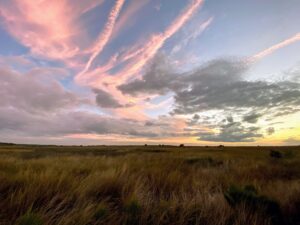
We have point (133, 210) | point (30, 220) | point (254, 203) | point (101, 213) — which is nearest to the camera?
point (30, 220)

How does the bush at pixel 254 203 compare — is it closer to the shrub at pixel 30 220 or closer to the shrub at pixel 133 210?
the shrub at pixel 133 210

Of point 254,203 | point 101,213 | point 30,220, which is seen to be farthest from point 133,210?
point 254,203

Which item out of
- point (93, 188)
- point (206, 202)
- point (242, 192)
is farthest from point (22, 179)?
point (242, 192)

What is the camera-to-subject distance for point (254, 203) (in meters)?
4.30

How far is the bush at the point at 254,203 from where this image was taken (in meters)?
4.04

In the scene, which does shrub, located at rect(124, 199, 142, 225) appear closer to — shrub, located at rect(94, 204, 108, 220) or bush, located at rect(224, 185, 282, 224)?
shrub, located at rect(94, 204, 108, 220)

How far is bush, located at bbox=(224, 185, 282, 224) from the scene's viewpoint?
404cm

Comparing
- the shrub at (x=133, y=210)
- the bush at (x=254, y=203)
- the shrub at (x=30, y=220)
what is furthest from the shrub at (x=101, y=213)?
the bush at (x=254, y=203)

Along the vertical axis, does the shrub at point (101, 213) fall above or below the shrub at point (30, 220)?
below

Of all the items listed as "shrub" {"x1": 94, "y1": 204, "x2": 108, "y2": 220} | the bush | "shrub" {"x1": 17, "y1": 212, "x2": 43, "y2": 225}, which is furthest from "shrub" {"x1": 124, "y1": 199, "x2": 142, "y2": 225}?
the bush

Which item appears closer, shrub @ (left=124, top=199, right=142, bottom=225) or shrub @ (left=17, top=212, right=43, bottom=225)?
shrub @ (left=17, top=212, right=43, bottom=225)

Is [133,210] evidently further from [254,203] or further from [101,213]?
[254,203]

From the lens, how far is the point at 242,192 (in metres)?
4.44

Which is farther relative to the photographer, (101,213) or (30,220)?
(101,213)
